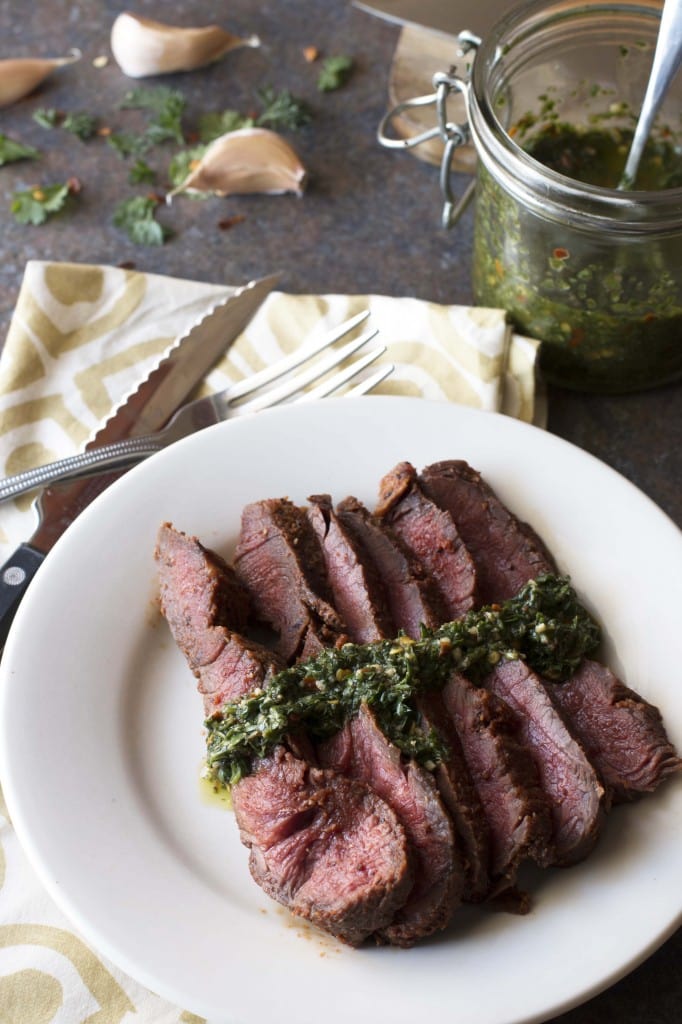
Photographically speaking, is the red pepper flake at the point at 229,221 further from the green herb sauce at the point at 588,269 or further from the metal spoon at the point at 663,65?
the metal spoon at the point at 663,65

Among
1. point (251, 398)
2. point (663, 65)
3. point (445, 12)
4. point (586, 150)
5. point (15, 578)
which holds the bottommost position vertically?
point (15, 578)

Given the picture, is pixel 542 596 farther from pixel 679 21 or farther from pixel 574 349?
pixel 679 21

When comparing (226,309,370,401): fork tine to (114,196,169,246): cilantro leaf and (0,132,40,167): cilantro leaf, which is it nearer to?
(114,196,169,246): cilantro leaf

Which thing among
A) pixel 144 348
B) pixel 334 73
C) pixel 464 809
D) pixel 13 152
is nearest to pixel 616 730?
pixel 464 809

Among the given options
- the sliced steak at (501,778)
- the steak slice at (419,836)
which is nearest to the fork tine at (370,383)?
the sliced steak at (501,778)

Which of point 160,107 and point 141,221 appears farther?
point 160,107

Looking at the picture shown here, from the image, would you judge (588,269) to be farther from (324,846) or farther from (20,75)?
(20,75)

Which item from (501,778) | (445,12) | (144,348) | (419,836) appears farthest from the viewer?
(445,12)
